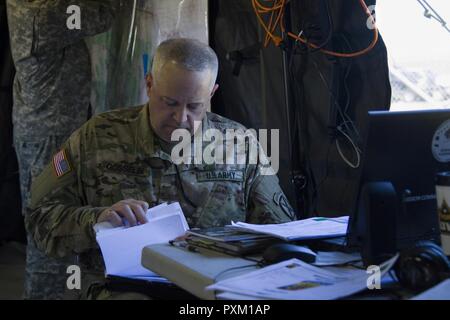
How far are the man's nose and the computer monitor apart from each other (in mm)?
673

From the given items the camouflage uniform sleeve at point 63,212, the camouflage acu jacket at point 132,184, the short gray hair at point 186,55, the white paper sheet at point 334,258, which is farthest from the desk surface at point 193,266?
the short gray hair at point 186,55

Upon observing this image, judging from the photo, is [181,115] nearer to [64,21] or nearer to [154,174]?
[154,174]

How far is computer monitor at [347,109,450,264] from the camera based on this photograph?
1.14 metres

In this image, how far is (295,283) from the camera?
100cm

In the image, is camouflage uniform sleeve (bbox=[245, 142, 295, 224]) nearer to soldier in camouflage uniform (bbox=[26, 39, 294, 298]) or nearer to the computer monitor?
soldier in camouflage uniform (bbox=[26, 39, 294, 298])

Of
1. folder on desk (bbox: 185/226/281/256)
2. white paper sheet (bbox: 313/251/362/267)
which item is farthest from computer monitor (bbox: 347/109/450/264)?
folder on desk (bbox: 185/226/281/256)

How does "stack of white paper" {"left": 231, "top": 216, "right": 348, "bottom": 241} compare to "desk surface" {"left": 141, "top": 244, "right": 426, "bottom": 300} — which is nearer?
"desk surface" {"left": 141, "top": 244, "right": 426, "bottom": 300}

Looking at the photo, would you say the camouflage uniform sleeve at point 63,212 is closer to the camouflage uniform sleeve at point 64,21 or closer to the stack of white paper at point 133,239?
the stack of white paper at point 133,239

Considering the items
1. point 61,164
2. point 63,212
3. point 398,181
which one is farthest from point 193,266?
point 61,164

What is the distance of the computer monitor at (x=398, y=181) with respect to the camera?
3.73ft

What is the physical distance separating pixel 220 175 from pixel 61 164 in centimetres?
46

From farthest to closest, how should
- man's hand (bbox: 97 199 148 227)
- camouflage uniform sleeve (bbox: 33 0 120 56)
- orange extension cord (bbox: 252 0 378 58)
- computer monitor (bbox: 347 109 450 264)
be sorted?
camouflage uniform sleeve (bbox: 33 0 120 56) → orange extension cord (bbox: 252 0 378 58) → man's hand (bbox: 97 199 148 227) → computer monitor (bbox: 347 109 450 264)

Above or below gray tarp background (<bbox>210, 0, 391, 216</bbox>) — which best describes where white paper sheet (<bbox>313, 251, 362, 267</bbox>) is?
below
